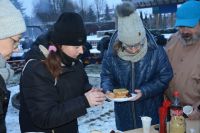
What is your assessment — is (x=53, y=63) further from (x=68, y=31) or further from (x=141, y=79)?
(x=141, y=79)

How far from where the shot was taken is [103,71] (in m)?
2.80

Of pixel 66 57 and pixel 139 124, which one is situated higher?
pixel 66 57

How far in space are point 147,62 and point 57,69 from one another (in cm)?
92

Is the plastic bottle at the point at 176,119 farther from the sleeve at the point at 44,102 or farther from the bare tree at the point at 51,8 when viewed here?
the bare tree at the point at 51,8

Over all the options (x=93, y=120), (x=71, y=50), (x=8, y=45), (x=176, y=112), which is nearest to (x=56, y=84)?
(x=71, y=50)

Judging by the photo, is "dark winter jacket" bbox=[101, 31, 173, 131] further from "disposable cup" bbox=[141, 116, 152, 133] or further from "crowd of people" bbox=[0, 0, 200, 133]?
"disposable cup" bbox=[141, 116, 152, 133]

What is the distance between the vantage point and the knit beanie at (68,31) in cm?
201

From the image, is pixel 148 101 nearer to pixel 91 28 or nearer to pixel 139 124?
pixel 139 124

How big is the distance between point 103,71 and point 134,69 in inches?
11.5

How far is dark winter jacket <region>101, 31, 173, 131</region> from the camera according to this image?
2.64 metres

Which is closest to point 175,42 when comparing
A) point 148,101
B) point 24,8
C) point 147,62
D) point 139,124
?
point 147,62

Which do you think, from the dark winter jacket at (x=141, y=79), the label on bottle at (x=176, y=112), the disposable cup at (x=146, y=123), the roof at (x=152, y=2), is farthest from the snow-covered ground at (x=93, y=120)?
the roof at (x=152, y=2)

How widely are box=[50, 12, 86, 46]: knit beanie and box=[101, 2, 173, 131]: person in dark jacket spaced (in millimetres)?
558

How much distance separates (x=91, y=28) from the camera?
1112cm
